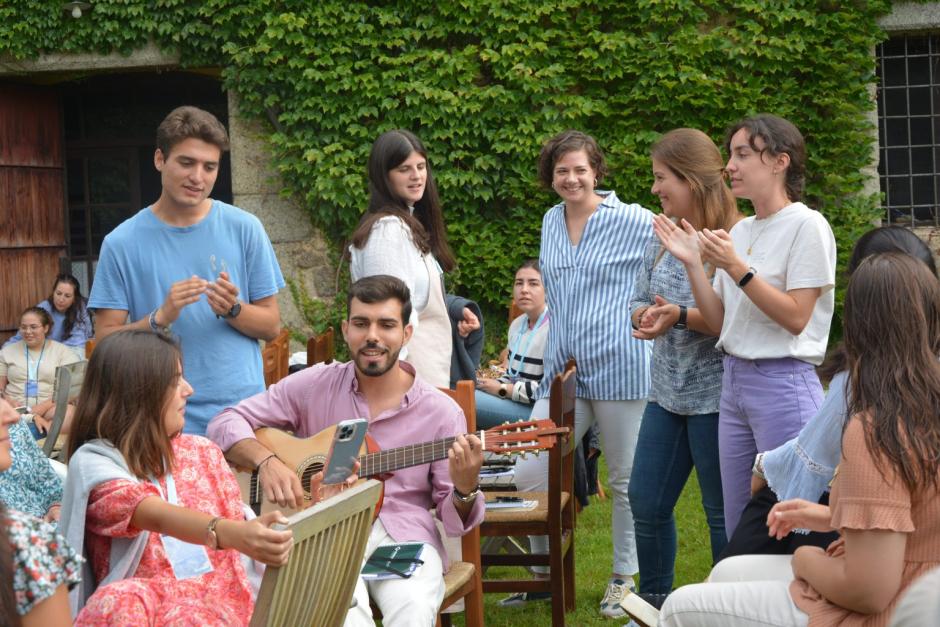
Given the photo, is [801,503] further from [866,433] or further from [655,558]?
[655,558]

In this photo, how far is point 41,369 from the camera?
948cm

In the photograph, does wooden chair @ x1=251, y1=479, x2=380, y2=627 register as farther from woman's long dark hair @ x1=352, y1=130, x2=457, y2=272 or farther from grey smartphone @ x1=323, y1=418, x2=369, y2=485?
woman's long dark hair @ x1=352, y1=130, x2=457, y2=272

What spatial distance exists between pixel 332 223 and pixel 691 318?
623 cm

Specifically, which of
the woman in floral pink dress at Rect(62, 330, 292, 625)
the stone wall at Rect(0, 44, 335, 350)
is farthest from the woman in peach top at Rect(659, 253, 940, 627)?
the stone wall at Rect(0, 44, 335, 350)

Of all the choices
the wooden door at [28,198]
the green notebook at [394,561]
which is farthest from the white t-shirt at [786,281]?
the wooden door at [28,198]

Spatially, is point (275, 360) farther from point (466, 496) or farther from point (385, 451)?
point (466, 496)

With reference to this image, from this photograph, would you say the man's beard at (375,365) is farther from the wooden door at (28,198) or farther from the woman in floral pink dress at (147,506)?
the wooden door at (28,198)

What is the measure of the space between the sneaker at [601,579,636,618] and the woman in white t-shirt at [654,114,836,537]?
3.58ft

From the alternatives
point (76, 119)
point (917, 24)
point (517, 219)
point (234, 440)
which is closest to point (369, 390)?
point (234, 440)

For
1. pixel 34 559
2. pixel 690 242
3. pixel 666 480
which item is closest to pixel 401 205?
pixel 690 242

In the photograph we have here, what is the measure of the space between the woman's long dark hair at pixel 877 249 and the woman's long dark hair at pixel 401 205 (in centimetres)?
177

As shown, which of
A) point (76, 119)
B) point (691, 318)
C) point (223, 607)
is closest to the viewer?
point (223, 607)

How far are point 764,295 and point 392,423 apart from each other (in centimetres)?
123

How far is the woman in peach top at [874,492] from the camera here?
2336 mm
